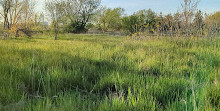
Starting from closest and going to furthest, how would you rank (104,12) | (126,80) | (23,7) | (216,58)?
(126,80) → (216,58) → (23,7) → (104,12)

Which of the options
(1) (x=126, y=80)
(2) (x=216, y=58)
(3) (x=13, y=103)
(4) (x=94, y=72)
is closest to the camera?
(3) (x=13, y=103)

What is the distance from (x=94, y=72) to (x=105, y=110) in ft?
4.10

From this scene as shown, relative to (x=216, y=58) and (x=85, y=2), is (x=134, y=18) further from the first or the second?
(x=216, y=58)

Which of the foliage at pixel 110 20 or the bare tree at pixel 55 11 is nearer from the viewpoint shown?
the bare tree at pixel 55 11

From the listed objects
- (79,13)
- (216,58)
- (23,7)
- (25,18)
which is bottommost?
(216,58)

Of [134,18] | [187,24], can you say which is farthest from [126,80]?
[134,18]

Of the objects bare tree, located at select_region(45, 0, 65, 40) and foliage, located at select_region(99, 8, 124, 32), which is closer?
bare tree, located at select_region(45, 0, 65, 40)

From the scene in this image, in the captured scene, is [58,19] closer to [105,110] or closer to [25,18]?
[25,18]

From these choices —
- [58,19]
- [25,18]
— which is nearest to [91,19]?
[58,19]

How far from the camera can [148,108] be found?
1.44 metres

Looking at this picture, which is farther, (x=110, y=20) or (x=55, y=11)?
(x=110, y=20)

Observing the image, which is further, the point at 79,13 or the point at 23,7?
the point at 79,13

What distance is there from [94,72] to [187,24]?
25.1 feet

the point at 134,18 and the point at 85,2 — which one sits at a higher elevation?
the point at 85,2
